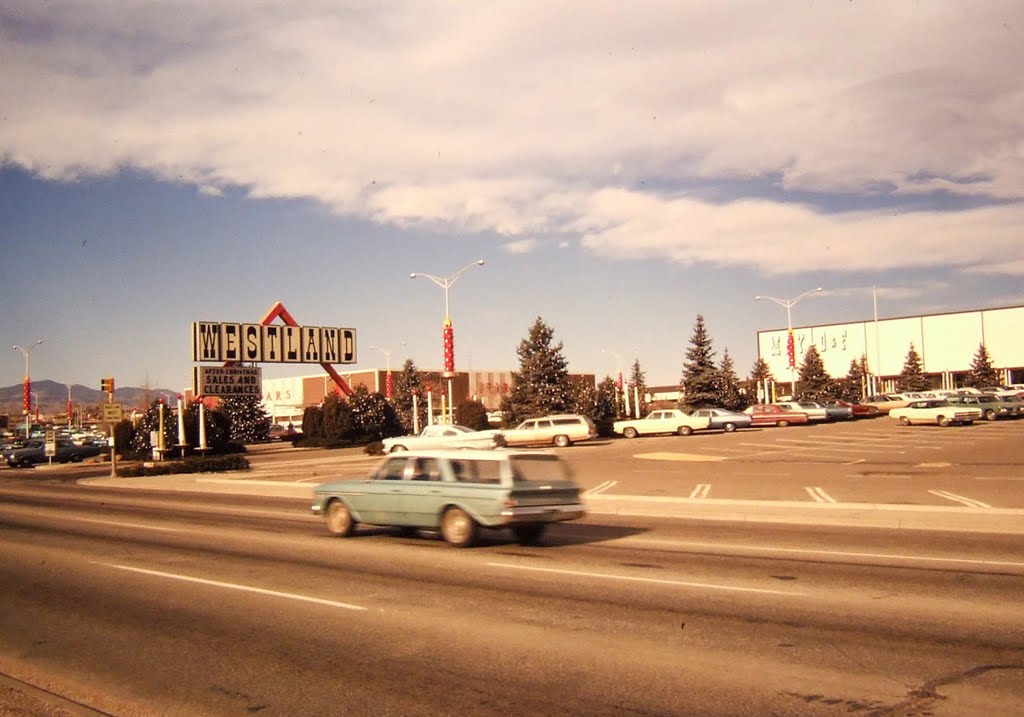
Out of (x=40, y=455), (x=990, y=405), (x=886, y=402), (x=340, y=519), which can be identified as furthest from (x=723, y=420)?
(x=40, y=455)

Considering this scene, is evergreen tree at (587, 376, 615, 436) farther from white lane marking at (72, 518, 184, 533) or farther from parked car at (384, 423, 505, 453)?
white lane marking at (72, 518, 184, 533)

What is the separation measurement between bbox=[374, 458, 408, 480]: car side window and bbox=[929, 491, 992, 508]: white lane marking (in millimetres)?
11385

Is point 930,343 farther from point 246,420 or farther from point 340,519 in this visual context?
point 340,519

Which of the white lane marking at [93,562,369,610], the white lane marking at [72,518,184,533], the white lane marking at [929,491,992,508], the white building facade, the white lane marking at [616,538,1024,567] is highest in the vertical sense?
the white building facade

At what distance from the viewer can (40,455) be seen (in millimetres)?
55625

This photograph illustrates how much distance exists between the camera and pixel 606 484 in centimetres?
2609

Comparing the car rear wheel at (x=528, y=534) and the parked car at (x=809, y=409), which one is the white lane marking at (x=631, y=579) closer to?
the car rear wheel at (x=528, y=534)

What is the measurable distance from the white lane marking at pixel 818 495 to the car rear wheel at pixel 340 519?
10.6 m

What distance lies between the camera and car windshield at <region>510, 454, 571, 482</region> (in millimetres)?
14039

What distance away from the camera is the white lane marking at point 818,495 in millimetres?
20250

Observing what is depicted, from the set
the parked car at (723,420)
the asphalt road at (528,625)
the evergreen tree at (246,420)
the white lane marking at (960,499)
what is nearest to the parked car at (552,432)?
the parked car at (723,420)

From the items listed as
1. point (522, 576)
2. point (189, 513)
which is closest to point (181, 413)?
point (189, 513)

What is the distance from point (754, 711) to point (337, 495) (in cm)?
1085

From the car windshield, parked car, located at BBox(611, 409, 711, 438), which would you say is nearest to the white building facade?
parked car, located at BBox(611, 409, 711, 438)
